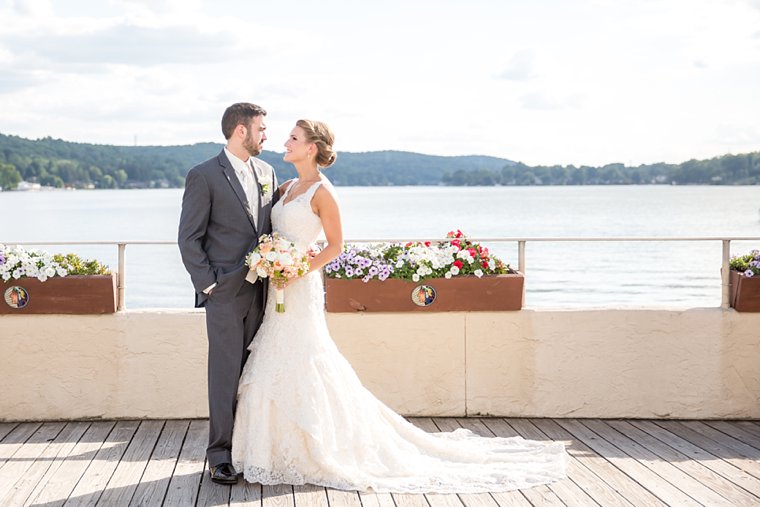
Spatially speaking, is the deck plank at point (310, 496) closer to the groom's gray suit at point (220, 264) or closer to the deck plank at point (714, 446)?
the groom's gray suit at point (220, 264)

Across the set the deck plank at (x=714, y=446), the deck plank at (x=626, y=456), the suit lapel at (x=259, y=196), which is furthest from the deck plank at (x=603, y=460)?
the suit lapel at (x=259, y=196)

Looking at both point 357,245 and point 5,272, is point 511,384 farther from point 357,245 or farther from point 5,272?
point 5,272

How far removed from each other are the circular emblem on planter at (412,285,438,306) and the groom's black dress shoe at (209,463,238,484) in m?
1.65

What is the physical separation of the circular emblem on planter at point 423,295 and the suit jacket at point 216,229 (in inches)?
55.8

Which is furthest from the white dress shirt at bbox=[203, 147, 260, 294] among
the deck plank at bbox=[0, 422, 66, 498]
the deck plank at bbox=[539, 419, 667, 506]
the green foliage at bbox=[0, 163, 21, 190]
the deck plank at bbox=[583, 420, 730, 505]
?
the green foliage at bbox=[0, 163, 21, 190]

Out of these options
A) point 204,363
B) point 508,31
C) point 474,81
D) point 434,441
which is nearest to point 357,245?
point 204,363

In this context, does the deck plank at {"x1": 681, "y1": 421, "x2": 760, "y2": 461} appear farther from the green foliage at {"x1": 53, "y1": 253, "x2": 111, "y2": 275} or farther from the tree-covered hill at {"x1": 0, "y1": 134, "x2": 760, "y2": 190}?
the tree-covered hill at {"x1": 0, "y1": 134, "x2": 760, "y2": 190}

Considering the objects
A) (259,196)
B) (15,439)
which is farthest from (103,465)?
(259,196)

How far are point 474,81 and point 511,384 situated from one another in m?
60.6

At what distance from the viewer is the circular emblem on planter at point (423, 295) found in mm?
5738

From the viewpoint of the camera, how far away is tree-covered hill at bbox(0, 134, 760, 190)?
4159cm

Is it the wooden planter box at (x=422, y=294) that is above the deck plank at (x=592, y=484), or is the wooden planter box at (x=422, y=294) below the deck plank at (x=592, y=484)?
above

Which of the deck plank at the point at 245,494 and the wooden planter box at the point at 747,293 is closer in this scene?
the deck plank at the point at 245,494

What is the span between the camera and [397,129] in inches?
2368
